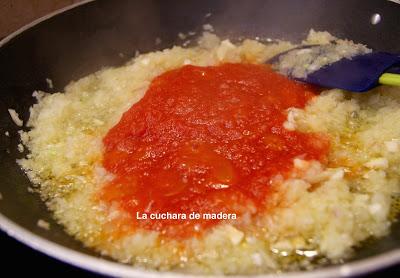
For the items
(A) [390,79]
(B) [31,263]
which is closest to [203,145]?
(B) [31,263]

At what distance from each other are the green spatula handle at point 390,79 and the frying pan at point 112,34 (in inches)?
22.7

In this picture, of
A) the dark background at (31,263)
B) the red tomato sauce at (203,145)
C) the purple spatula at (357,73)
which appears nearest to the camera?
the dark background at (31,263)

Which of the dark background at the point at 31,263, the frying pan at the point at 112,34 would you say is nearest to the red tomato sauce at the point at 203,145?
the dark background at the point at 31,263

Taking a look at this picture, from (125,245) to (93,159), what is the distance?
64cm

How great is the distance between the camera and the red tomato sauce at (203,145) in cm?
195

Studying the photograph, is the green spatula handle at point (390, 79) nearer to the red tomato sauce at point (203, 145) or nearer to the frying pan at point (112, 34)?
the red tomato sauce at point (203, 145)

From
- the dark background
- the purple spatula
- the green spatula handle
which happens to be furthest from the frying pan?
the green spatula handle

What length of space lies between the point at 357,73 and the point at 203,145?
1.05 m

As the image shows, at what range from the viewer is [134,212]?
195 centimetres

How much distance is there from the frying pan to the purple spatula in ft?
1.34

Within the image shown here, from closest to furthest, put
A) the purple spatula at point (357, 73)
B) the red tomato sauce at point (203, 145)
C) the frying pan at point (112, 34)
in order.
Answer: the red tomato sauce at point (203, 145), the frying pan at point (112, 34), the purple spatula at point (357, 73)

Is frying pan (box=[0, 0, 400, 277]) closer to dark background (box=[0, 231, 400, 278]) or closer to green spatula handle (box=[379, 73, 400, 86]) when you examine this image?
dark background (box=[0, 231, 400, 278])

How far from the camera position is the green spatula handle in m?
2.30

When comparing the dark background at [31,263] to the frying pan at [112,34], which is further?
the frying pan at [112,34]
